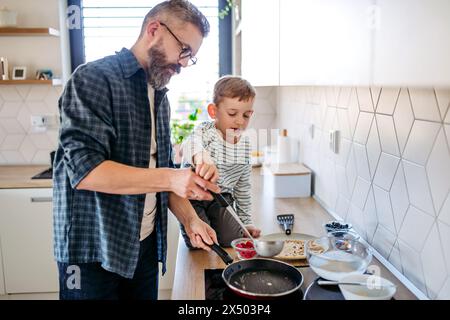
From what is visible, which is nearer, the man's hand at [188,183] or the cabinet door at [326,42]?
the cabinet door at [326,42]

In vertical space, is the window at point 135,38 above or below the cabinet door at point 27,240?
above

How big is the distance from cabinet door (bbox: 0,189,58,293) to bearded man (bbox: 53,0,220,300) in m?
1.28

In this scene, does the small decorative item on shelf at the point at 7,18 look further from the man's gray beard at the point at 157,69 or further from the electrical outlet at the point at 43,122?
the man's gray beard at the point at 157,69

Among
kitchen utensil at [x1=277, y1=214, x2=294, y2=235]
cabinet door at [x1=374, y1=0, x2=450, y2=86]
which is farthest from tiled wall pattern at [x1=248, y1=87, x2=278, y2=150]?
cabinet door at [x1=374, y1=0, x2=450, y2=86]

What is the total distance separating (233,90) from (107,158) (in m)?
0.57

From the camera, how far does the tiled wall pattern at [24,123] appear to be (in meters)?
2.74

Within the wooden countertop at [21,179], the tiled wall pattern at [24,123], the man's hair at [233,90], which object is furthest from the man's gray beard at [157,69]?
the tiled wall pattern at [24,123]

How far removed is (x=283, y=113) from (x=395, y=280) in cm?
168

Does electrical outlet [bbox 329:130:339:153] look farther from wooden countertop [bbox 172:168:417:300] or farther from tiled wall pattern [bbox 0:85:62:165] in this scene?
tiled wall pattern [bbox 0:85:62:165]

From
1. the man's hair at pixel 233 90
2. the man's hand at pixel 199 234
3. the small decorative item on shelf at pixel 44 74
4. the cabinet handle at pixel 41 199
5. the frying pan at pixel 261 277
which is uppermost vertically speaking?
the small decorative item on shelf at pixel 44 74

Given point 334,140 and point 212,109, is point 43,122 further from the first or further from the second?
point 334,140

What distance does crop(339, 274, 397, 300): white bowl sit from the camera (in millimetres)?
943
